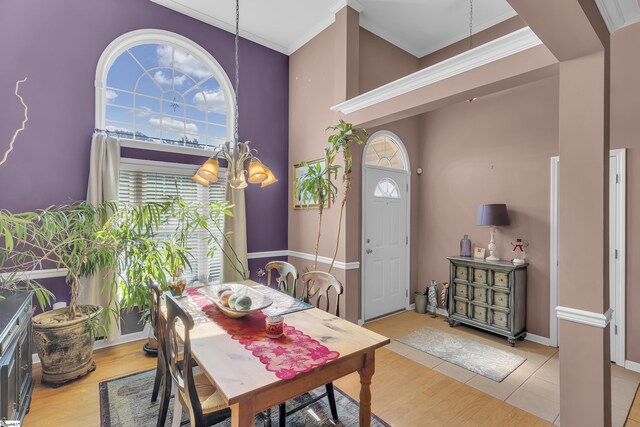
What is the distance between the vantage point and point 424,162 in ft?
15.3

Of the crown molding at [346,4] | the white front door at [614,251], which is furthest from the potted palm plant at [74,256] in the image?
the white front door at [614,251]

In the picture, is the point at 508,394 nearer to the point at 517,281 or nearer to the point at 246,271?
the point at 517,281

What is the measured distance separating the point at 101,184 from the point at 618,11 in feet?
13.9

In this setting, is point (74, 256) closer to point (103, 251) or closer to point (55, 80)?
point (103, 251)

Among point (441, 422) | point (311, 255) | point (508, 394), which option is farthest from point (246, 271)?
point (508, 394)

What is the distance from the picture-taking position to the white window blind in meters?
3.35

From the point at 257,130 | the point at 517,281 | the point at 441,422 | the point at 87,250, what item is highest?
the point at 257,130

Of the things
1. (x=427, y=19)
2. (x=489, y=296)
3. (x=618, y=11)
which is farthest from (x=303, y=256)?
(x=618, y=11)

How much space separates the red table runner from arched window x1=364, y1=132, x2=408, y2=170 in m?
2.76

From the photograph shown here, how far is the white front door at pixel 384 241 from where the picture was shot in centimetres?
409

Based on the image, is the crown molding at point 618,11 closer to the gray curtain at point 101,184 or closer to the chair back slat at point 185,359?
the chair back slat at point 185,359

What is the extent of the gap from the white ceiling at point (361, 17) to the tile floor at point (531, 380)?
3907 mm

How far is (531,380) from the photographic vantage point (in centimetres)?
269

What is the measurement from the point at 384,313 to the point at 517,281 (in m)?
1.70
